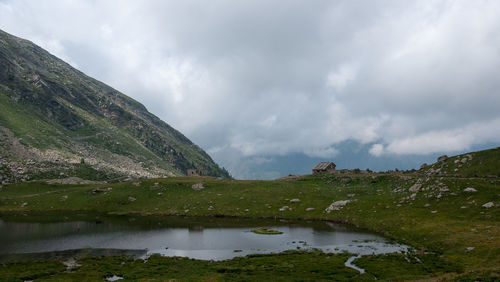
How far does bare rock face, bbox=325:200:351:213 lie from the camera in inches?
3562

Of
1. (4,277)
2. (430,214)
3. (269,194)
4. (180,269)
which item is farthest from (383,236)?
(4,277)

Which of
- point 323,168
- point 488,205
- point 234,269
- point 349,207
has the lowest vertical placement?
point 234,269

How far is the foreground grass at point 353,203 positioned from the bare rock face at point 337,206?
169 centimetres

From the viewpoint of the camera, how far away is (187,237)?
65875 mm

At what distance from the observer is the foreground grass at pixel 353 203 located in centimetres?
4938

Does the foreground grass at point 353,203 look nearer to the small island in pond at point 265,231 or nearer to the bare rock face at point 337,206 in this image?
the bare rock face at point 337,206

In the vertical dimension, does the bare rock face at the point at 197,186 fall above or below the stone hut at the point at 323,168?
below

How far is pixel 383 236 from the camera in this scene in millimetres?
64000

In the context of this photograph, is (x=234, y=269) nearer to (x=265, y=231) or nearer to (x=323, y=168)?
(x=265, y=231)

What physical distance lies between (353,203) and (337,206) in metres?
5.59

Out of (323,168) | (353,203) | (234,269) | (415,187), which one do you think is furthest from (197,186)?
(234,269)

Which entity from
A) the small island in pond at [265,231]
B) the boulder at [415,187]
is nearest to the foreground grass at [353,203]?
the boulder at [415,187]

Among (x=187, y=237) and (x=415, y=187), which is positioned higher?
(x=415, y=187)

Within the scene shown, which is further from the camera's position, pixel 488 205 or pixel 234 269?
pixel 488 205
